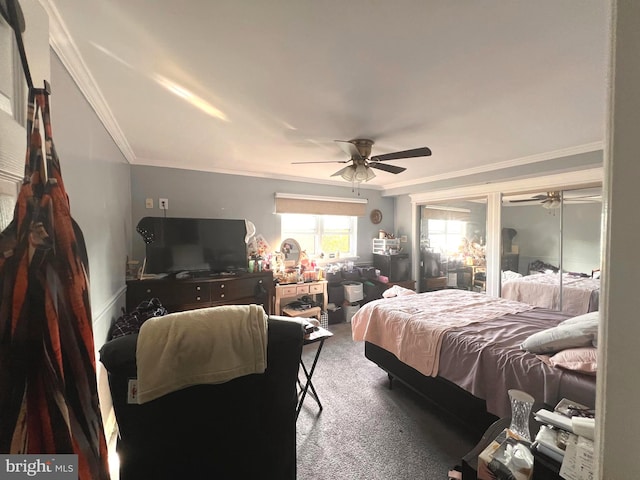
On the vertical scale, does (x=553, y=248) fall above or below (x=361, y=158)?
below

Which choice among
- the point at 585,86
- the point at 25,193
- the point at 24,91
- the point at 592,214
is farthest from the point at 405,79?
the point at 592,214

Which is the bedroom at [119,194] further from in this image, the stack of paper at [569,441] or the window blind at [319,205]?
the stack of paper at [569,441]

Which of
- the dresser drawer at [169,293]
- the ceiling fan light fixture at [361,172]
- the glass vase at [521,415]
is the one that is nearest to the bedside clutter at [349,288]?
the dresser drawer at [169,293]

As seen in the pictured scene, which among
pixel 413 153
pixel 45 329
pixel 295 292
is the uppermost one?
pixel 413 153

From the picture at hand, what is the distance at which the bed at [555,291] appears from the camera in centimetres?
284

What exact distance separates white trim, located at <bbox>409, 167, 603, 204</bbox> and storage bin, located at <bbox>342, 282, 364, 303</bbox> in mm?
1963

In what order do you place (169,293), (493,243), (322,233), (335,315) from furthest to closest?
(322,233) < (335,315) < (493,243) < (169,293)

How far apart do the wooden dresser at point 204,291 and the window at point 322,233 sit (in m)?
1.09

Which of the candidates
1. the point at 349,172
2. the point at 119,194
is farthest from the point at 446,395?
the point at 119,194

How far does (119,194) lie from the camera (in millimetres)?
2637

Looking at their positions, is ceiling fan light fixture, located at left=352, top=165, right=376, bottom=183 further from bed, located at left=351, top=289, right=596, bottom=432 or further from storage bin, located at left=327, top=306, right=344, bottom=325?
storage bin, located at left=327, top=306, right=344, bottom=325

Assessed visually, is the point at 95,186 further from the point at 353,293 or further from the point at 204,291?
the point at 353,293

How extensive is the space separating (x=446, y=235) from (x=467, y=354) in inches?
120

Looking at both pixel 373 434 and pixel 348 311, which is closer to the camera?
pixel 373 434
